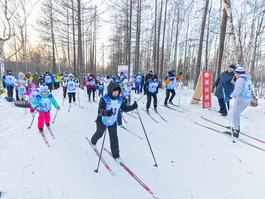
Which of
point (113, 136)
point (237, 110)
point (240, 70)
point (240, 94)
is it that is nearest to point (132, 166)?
point (113, 136)

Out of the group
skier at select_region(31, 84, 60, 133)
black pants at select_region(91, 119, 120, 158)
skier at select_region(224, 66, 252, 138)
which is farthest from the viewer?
skier at select_region(31, 84, 60, 133)

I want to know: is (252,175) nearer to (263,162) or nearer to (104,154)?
(263,162)

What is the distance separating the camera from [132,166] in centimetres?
318

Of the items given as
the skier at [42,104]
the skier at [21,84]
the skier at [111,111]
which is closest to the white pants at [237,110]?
the skier at [111,111]

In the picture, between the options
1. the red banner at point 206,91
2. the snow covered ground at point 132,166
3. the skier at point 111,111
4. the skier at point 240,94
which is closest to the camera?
the snow covered ground at point 132,166

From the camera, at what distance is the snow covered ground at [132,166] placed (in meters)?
2.44

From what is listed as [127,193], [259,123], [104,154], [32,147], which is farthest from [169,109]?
[32,147]

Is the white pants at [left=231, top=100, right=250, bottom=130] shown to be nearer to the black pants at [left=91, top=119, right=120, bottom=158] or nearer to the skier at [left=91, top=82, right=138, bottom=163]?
the skier at [left=91, top=82, right=138, bottom=163]

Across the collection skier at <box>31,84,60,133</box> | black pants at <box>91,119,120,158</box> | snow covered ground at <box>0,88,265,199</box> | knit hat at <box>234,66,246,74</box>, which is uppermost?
knit hat at <box>234,66,246,74</box>

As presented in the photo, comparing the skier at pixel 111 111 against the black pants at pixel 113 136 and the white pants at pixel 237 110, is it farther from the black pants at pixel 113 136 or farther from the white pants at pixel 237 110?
the white pants at pixel 237 110

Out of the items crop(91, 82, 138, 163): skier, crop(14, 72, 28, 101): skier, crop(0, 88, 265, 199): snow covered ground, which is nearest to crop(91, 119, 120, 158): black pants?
crop(91, 82, 138, 163): skier

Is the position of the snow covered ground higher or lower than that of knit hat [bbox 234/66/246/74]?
lower

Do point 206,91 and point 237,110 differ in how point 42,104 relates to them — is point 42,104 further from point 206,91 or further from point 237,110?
point 206,91

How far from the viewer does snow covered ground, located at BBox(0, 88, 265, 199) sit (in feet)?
8.02
